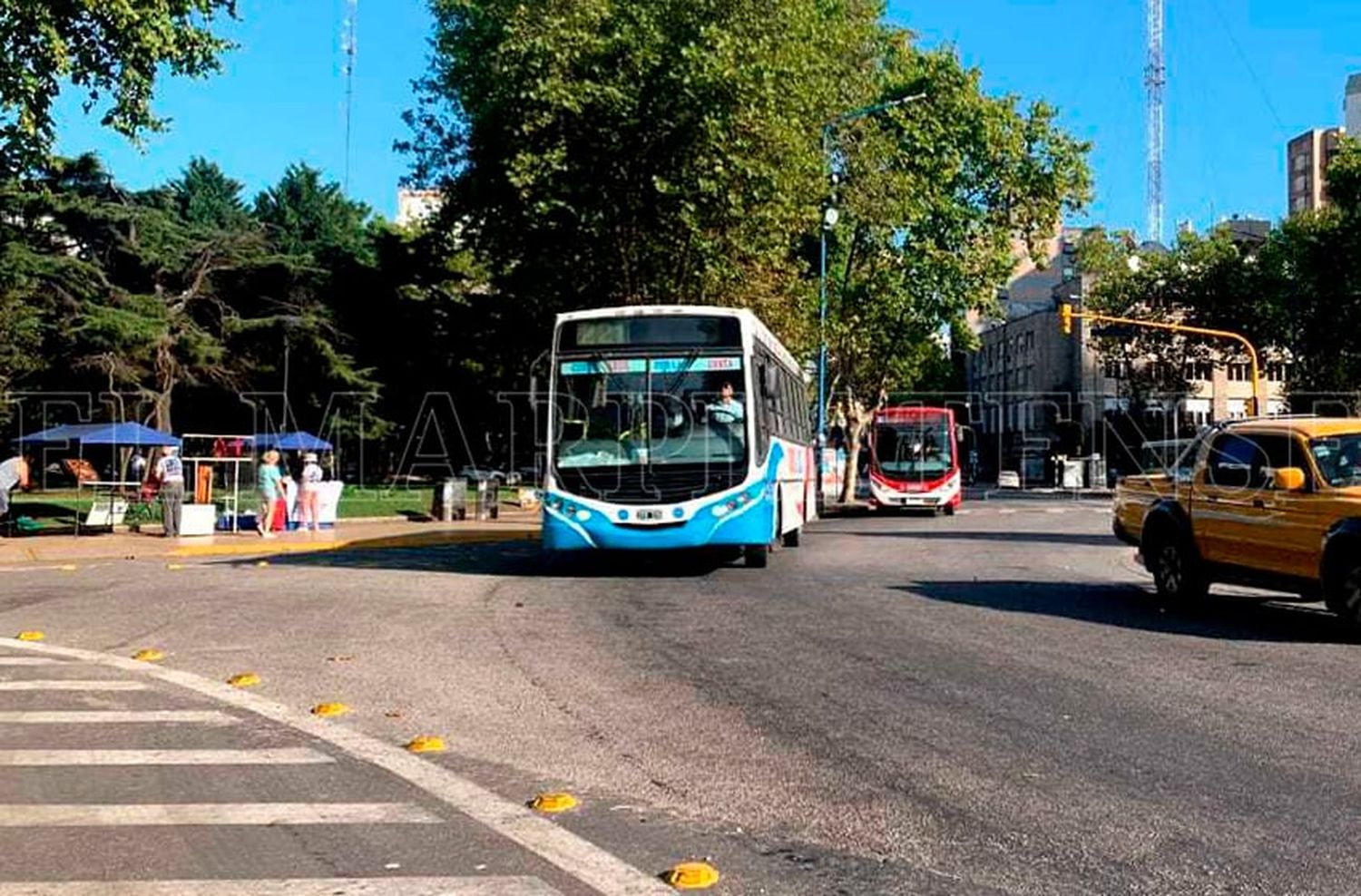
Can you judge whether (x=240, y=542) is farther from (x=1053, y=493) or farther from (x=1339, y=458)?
(x=1053, y=493)

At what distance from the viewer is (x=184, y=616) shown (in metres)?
13.2

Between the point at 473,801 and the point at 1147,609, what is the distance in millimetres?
9222

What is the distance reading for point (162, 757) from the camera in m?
7.21

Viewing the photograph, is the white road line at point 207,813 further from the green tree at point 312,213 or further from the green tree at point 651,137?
the green tree at point 312,213

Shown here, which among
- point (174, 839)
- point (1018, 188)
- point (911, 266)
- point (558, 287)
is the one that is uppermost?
point (1018, 188)

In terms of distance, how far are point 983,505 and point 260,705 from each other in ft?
133

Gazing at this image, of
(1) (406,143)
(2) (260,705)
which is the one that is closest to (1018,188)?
(1) (406,143)

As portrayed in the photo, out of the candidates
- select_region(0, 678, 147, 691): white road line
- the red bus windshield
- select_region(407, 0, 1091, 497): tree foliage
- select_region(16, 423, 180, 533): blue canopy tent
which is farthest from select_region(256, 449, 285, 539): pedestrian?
the red bus windshield

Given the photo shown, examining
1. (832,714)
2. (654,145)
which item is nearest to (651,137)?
(654,145)

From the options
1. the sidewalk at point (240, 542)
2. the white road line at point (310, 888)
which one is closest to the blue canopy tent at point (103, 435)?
the sidewalk at point (240, 542)

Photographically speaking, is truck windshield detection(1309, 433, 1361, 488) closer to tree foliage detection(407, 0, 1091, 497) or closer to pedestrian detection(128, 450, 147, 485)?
tree foliage detection(407, 0, 1091, 497)

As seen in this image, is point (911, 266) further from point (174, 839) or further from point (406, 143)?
point (174, 839)

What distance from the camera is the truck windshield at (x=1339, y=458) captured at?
1158cm

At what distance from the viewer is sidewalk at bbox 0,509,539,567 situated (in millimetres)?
21734
